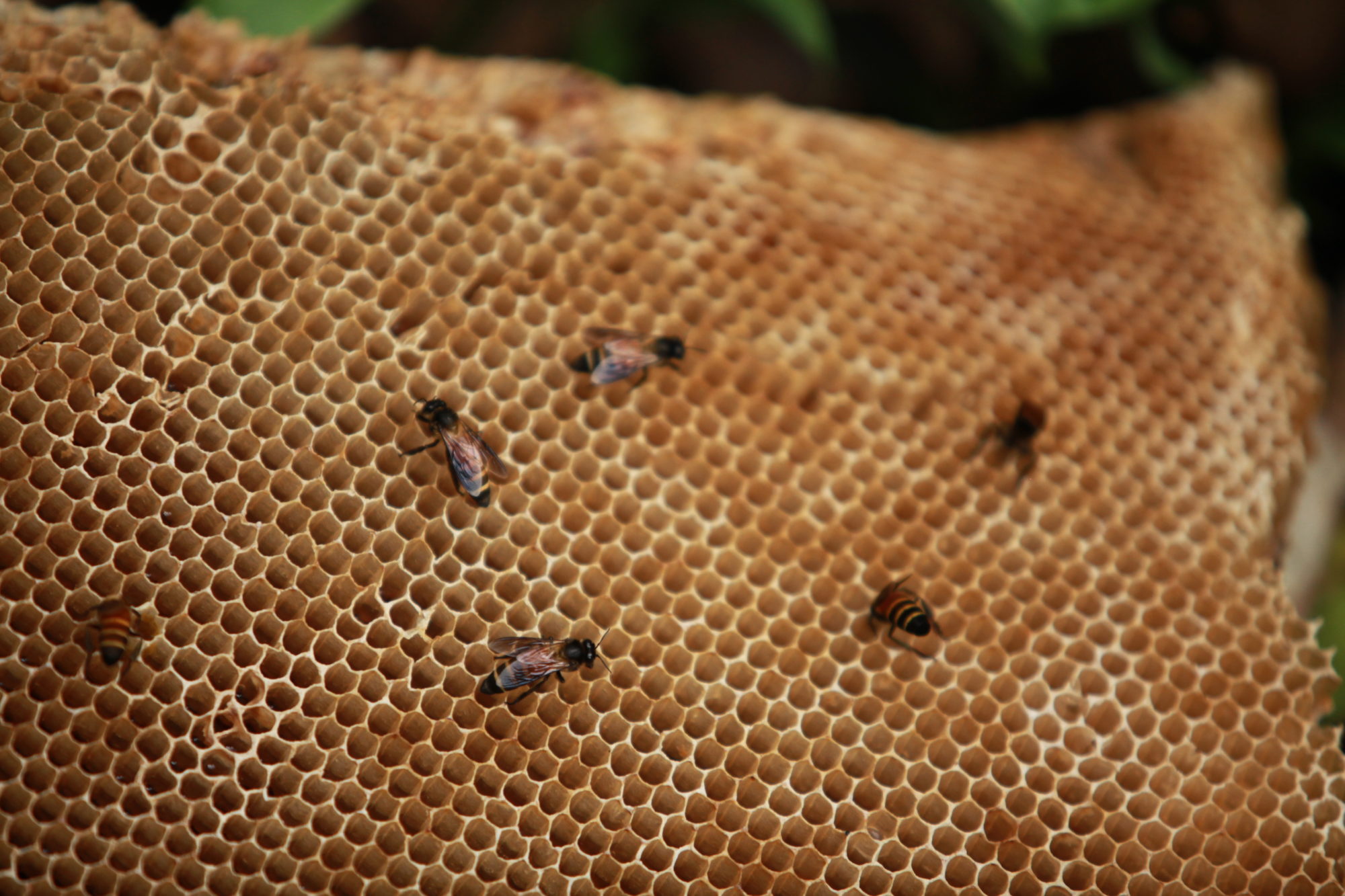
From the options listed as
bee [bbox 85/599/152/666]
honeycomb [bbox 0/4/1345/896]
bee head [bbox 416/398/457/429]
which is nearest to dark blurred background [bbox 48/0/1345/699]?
honeycomb [bbox 0/4/1345/896]

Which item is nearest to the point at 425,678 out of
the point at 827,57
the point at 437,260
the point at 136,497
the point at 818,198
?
the point at 136,497

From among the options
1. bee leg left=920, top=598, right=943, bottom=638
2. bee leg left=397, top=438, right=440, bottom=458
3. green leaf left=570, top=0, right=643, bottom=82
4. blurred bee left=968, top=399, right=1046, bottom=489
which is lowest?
bee leg left=920, top=598, right=943, bottom=638

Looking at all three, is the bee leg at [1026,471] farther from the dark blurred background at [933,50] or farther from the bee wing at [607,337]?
the dark blurred background at [933,50]

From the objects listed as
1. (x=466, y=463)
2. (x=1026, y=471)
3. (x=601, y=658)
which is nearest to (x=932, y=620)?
(x=1026, y=471)

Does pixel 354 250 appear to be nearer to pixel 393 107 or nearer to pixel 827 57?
pixel 393 107

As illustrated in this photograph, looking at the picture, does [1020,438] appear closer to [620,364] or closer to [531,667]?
[620,364]

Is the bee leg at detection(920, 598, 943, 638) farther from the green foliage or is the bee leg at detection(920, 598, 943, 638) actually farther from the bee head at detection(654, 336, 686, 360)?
the green foliage
